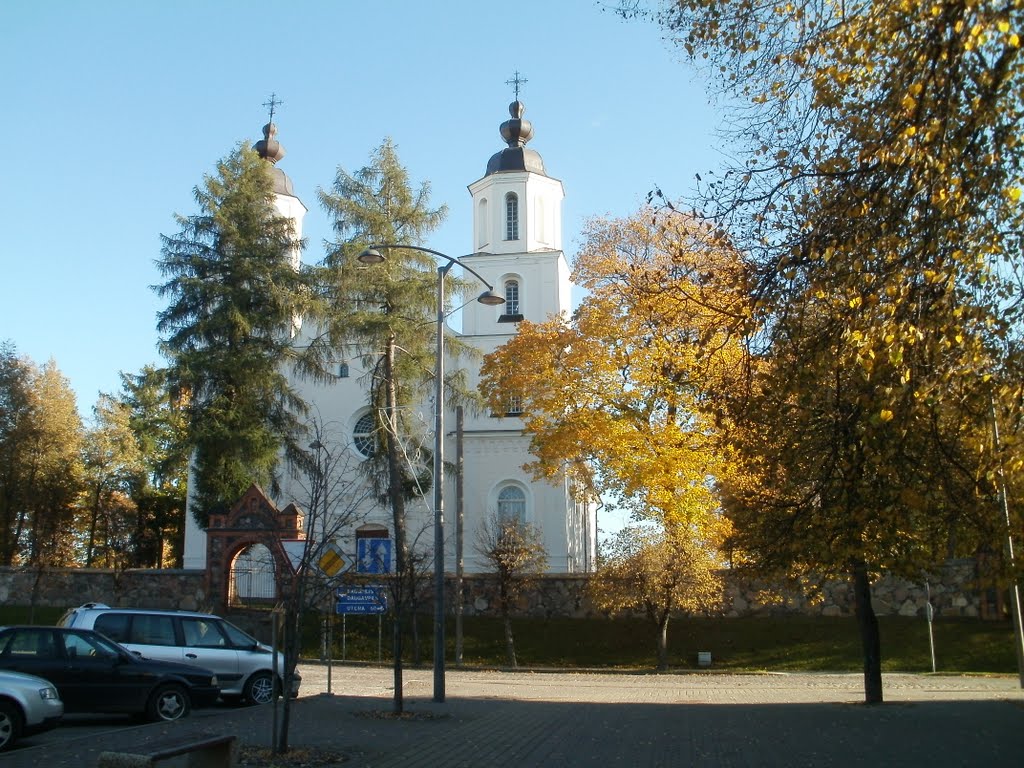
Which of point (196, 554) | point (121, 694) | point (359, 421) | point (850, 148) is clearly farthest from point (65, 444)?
point (850, 148)

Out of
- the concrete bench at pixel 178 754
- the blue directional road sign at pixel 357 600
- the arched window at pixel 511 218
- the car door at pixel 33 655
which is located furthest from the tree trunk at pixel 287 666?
the arched window at pixel 511 218

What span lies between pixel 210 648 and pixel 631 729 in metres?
7.96

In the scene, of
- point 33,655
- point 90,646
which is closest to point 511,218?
point 90,646

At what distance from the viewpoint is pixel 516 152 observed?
152ft

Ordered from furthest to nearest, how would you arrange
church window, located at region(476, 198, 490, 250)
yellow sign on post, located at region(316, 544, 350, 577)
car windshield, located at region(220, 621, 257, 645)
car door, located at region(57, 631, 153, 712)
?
church window, located at region(476, 198, 490, 250)
car windshield, located at region(220, 621, 257, 645)
yellow sign on post, located at region(316, 544, 350, 577)
car door, located at region(57, 631, 153, 712)

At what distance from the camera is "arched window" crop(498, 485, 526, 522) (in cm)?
4416

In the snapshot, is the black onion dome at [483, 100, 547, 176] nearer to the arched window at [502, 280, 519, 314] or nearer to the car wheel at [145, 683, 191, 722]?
the arched window at [502, 280, 519, 314]

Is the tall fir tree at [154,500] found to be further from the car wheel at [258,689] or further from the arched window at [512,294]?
the car wheel at [258,689]

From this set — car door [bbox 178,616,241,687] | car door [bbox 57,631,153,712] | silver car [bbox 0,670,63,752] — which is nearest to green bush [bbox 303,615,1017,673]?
car door [bbox 178,616,241,687]

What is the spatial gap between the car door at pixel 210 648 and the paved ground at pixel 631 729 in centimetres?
118

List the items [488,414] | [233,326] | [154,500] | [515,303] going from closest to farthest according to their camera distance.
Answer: [233,326], [488,414], [515,303], [154,500]

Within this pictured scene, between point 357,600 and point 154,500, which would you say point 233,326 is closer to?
point 357,600

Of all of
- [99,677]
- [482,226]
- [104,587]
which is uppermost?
[482,226]

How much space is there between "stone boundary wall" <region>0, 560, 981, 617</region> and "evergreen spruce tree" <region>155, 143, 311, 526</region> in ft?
11.0
